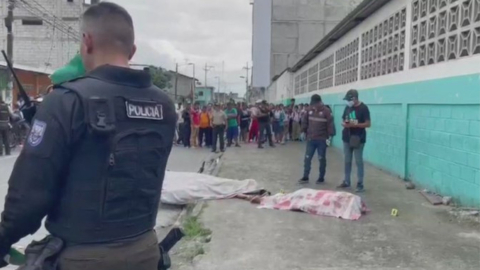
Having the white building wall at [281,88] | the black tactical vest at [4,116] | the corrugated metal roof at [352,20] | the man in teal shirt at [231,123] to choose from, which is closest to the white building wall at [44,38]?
the white building wall at [281,88]

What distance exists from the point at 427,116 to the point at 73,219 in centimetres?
866

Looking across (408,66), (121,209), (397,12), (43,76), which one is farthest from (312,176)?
(43,76)

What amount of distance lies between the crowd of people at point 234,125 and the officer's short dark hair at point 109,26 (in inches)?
628

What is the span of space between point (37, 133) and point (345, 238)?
16.5 feet

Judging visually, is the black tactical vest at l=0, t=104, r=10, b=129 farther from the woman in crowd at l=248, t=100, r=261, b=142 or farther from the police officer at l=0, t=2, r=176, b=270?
the police officer at l=0, t=2, r=176, b=270

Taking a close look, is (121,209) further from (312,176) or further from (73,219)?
(312,176)

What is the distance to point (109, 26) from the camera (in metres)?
2.17

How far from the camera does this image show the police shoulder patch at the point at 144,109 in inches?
84.2

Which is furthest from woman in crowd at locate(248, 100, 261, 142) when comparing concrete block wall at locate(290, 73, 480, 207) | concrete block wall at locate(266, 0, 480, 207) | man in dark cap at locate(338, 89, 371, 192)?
man in dark cap at locate(338, 89, 371, 192)

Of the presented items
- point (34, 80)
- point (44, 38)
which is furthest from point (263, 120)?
point (44, 38)

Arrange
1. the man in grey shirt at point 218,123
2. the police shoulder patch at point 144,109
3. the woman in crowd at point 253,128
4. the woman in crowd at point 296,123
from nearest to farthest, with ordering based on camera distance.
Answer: the police shoulder patch at point 144,109
the man in grey shirt at point 218,123
the woman in crowd at point 253,128
the woman in crowd at point 296,123

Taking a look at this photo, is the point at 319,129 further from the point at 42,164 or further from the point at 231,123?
the point at 231,123

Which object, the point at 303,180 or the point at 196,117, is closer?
the point at 303,180

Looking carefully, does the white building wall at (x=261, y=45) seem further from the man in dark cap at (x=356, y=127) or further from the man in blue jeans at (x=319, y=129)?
the man in dark cap at (x=356, y=127)
